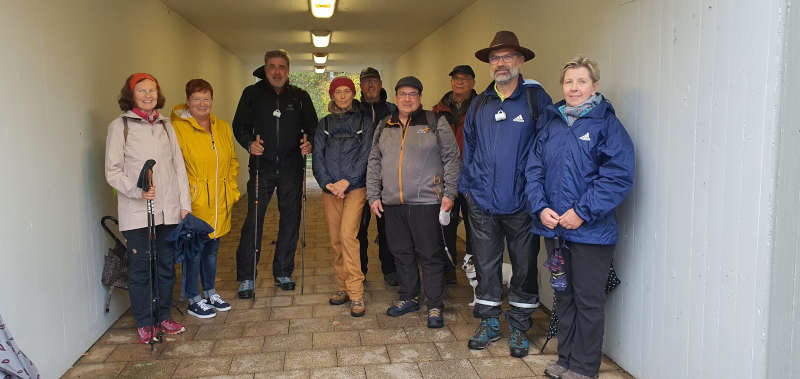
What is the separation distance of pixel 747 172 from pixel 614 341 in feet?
4.46

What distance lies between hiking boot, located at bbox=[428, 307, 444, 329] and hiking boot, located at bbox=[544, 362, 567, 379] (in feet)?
2.88

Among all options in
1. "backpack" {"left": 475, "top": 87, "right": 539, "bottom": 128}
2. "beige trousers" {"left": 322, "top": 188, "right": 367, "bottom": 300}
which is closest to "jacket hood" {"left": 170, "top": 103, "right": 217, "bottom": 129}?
"beige trousers" {"left": 322, "top": 188, "right": 367, "bottom": 300}

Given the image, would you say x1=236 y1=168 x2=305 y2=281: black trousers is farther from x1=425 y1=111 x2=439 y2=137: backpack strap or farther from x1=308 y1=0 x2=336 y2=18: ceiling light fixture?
x1=308 y1=0 x2=336 y2=18: ceiling light fixture

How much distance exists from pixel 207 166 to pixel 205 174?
5 centimetres

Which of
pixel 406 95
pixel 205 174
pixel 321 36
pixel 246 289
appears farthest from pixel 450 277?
pixel 321 36

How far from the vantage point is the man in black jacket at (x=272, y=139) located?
4.43 metres

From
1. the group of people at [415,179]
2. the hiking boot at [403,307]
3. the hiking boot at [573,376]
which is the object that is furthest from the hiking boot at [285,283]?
the hiking boot at [573,376]

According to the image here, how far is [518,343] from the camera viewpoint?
10.8ft

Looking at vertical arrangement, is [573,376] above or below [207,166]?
below

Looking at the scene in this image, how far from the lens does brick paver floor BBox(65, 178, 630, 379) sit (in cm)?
309

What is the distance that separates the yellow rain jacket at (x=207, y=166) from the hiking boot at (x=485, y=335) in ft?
6.15

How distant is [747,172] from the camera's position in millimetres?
2146

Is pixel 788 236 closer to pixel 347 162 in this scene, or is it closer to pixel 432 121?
pixel 432 121

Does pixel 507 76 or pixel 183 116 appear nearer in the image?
pixel 507 76
